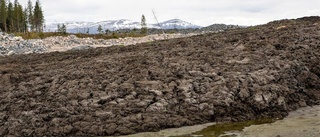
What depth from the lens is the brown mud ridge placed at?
51.0 ft

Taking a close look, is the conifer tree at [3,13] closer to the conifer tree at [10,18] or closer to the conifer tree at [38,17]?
the conifer tree at [10,18]

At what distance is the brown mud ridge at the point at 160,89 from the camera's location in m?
15.5

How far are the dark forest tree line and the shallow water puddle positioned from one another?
79610 millimetres

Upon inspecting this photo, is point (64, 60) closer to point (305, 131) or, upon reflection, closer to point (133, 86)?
point (133, 86)

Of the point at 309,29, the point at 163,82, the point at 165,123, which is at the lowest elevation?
the point at 165,123

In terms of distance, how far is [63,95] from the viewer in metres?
17.0

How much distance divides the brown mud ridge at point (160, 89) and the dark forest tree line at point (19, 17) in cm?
7193

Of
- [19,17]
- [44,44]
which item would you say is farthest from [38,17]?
[44,44]

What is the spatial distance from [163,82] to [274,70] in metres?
4.84

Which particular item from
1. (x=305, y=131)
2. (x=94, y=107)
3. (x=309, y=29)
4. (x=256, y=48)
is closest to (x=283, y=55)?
(x=256, y=48)

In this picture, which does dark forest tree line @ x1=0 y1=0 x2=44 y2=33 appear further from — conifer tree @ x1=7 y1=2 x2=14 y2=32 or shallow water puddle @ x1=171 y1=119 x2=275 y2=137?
shallow water puddle @ x1=171 y1=119 x2=275 y2=137

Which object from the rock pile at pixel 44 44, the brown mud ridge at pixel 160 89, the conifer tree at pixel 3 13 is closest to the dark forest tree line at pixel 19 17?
the conifer tree at pixel 3 13

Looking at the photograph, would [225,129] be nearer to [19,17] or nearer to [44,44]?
[44,44]

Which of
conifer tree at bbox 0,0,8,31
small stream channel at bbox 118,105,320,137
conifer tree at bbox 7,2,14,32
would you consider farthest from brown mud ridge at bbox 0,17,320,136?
conifer tree at bbox 7,2,14,32
